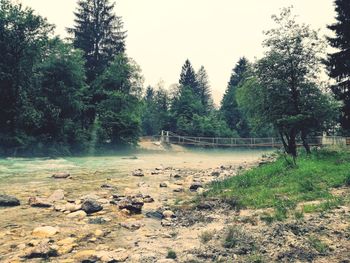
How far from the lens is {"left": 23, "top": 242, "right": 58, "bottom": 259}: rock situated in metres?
6.05

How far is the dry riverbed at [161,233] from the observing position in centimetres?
588

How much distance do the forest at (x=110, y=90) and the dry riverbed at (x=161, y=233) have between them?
470 inches

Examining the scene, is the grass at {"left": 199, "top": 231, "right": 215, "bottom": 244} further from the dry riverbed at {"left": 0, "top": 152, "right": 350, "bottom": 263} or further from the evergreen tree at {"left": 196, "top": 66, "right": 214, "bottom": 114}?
the evergreen tree at {"left": 196, "top": 66, "right": 214, "bottom": 114}

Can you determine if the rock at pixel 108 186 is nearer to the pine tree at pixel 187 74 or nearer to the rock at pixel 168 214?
the rock at pixel 168 214

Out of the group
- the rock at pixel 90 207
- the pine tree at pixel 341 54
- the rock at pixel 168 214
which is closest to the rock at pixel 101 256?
the rock at pixel 168 214

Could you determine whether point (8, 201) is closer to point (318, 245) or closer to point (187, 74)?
point (318, 245)

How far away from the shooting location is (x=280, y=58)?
2030cm

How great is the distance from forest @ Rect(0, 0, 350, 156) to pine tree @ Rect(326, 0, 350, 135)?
3.3 inches

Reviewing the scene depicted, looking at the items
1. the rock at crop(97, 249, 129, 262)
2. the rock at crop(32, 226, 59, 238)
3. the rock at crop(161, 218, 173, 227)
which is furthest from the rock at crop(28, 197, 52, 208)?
the rock at crop(97, 249, 129, 262)

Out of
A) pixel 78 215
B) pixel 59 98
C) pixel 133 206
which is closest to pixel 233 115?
pixel 59 98

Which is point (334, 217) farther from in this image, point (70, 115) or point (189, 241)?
point (70, 115)

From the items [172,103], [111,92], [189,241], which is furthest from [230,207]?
[172,103]

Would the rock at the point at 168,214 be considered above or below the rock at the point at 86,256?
above

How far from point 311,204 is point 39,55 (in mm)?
34605
